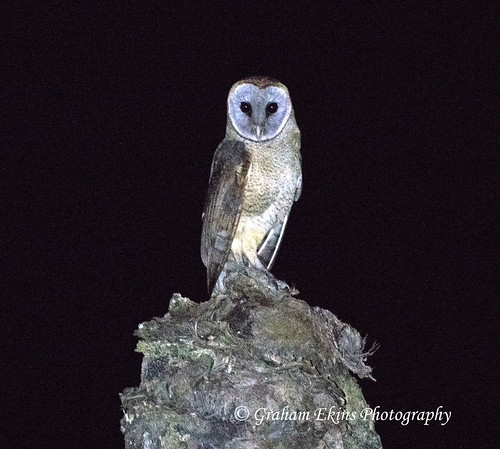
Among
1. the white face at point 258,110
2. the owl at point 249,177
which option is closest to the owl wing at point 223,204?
the owl at point 249,177

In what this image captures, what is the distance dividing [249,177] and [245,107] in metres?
0.32

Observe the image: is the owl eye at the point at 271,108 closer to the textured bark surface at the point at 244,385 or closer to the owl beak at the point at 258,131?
the owl beak at the point at 258,131

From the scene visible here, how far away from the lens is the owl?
336 cm

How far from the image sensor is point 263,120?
11.0 feet

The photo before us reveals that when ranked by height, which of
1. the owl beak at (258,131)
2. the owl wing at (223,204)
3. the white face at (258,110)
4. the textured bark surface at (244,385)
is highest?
the white face at (258,110)

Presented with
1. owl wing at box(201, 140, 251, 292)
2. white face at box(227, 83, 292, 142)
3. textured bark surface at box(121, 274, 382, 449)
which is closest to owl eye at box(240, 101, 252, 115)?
white face at box(227, 83, 292, 142)

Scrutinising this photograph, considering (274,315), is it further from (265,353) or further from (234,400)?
(234,400)

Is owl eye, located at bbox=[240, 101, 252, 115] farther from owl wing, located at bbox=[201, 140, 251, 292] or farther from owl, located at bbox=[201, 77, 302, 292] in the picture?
owl wing, located at bbox=[201, 140, 251, 292]

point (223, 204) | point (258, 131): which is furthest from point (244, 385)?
point (258, 131)

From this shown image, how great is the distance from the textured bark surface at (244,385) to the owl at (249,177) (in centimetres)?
74

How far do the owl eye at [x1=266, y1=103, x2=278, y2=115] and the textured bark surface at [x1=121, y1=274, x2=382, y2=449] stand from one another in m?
1.03

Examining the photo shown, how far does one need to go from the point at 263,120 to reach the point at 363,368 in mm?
1228

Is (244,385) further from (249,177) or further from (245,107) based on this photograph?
(245,107)

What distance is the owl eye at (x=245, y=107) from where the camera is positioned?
3.37 m
